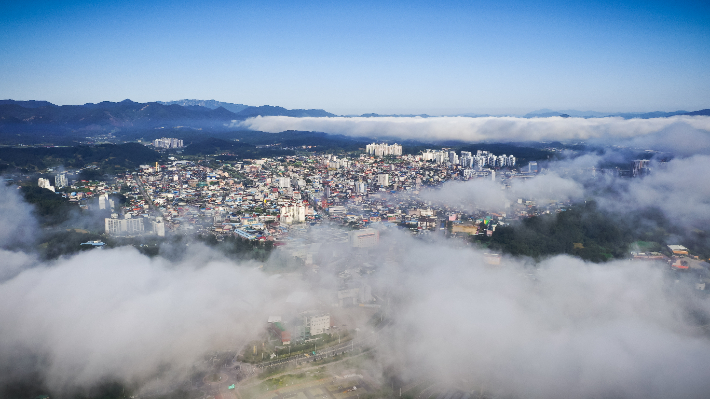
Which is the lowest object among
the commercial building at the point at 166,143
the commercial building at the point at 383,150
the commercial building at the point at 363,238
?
the commercial building at the point at 363,238

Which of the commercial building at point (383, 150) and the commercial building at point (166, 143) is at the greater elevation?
the commercial building at point (166, 143)

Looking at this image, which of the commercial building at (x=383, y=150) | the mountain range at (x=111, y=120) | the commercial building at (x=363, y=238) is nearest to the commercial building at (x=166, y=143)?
the mountain range at (x=111, y=120)

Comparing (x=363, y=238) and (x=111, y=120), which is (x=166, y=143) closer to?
(x=111, y=120)

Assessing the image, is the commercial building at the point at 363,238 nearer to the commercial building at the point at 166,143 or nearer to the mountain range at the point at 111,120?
the mountain range at the point at 111,120

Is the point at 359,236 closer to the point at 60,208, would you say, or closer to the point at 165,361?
the point at 165,361

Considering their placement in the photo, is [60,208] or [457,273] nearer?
[457,273]

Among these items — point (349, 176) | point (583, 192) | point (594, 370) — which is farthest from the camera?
point (349, 176)

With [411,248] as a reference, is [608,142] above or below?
above

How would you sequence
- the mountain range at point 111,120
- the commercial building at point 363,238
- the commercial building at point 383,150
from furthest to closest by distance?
the mountain range at point 111,120 < the commercial building at point 383,150 < the commercial building at point 363,238

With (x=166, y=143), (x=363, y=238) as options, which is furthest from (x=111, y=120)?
(x=363, y=238)

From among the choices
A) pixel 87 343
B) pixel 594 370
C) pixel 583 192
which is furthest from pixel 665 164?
pixel 87 343

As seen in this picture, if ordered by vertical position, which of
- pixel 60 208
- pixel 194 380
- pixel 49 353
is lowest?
pixel 194 380
